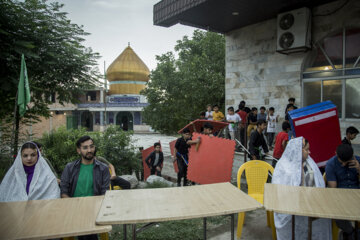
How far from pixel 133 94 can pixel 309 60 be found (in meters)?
33.7

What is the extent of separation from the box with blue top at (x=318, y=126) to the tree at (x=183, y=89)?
11453mm

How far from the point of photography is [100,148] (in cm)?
745

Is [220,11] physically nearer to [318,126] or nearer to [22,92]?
[318,126]

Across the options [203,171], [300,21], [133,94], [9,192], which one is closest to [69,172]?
[9,192]

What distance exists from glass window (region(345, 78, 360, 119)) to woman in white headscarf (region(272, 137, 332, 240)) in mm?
6252

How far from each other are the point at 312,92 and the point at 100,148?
24.5 feet

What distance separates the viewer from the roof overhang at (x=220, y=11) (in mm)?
8438

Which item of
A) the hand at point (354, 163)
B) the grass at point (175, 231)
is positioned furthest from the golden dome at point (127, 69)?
the hand at point (354, 163)

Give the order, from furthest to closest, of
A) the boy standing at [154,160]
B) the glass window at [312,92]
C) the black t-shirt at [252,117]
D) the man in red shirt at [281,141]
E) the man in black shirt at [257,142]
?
the black t-shirt at [252,117] < the glass window at [312,92] < the boy standing at [154,160] < the man in black shirt at [257,142] < the man in red shirt at [281,141]

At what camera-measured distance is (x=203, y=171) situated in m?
5.70

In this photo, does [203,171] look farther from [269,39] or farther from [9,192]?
[269,39]

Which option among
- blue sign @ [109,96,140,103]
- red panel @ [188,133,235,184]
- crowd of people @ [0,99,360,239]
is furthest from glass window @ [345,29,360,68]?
blue sign @ [109,96,140,103]

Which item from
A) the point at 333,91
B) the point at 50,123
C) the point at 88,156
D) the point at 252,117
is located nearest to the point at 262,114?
the point at 252,117

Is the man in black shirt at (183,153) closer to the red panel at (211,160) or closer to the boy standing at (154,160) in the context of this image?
the red panel at (211,160)
